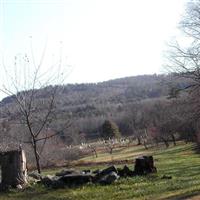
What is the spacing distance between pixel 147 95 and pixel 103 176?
181m

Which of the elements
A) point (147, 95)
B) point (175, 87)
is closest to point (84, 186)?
point (175, 87)

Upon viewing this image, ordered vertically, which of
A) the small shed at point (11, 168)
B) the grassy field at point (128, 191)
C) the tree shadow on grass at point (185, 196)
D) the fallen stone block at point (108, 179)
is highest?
the small shed at point (11, 168)

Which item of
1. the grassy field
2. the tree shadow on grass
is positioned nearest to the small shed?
the grassy field

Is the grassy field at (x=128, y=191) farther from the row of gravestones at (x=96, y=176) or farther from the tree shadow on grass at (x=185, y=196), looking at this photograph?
the row of gravestones at (x=96, y=176)

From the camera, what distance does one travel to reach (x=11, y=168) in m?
17.0

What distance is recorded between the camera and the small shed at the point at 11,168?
1702cm

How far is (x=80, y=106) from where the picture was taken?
180m

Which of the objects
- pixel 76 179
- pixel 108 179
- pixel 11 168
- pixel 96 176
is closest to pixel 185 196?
pixel 108 179

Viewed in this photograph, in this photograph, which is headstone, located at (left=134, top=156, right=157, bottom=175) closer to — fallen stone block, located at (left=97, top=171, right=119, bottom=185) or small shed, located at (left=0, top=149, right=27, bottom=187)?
fallen stone block, located at (left=97, top=171, right=119, bottom=185)

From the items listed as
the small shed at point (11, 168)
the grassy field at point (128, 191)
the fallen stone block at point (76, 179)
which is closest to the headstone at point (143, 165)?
the grassy field at point (128, 191)

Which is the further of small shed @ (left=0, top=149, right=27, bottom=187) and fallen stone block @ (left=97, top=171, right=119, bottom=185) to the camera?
small shed @ (left=0, top=149, right=27, bottom=187)

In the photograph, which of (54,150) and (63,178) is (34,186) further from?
(54,150)

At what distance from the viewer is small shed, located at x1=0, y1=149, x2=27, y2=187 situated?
17.0m

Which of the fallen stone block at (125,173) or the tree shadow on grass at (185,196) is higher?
the fallen stone block at (125,173)
